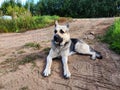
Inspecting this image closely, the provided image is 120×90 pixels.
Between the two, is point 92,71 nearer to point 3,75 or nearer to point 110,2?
point 3,75

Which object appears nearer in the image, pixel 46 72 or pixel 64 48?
pixel 46 72

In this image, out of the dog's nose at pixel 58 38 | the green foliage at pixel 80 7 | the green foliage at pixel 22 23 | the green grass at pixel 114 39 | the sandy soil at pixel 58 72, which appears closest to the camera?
the sandy soil at pixel 58 72

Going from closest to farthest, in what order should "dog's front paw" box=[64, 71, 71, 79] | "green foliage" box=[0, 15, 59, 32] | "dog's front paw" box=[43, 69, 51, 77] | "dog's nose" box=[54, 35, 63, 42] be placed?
"dog's front paw" box=[64, 71, 71, 79] → "dog's front paw" box=[43, 69, 51, 77] → "dog's nose" box=[54, 35, 63, 42] → "green foliage" box=[0, 15, 59, 32]

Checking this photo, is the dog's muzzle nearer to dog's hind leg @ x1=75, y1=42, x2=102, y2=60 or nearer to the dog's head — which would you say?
the dog's head

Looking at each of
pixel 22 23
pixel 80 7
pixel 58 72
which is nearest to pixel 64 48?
pixel 58 72

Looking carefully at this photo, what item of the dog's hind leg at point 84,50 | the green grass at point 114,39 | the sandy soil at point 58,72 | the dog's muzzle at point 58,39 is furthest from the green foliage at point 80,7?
the dog's muzzle at point 58,39

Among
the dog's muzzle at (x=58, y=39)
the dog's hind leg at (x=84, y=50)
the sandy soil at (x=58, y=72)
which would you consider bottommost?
the sandy soil at (x=58, y=72)

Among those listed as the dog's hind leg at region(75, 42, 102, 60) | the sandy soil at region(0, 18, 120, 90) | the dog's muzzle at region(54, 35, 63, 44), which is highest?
the dog's muzzle at region(54, 35, 63, 44)

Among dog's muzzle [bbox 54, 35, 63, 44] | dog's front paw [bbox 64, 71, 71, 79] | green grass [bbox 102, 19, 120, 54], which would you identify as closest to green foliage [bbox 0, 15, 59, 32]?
green grass [bbox 102, 19, 120, 54]

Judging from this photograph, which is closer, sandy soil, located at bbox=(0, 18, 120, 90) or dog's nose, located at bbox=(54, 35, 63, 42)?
sandy soil, located at bbox=(0, 18, 120, 90)

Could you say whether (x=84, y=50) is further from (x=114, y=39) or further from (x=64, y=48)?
(x=114, y=39)

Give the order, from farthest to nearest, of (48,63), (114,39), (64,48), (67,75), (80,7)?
1. (80,7)
2. (114,39)
3. (64,48)
4. (48,63)
5. (67,75)

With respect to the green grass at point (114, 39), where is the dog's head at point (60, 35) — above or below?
above

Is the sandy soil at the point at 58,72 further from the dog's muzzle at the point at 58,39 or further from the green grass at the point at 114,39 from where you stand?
the dog's muzzle at the point at 58,39
